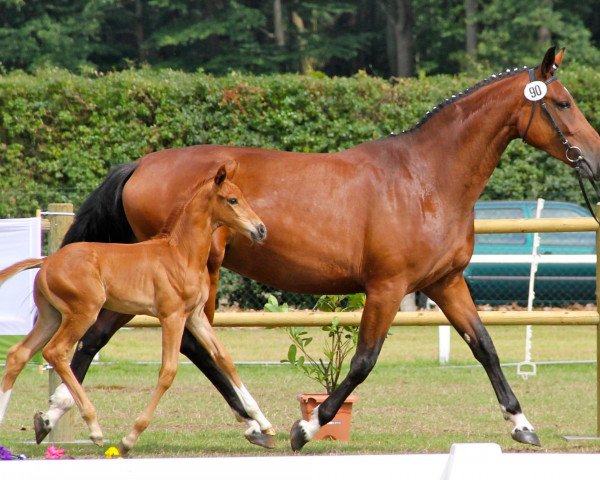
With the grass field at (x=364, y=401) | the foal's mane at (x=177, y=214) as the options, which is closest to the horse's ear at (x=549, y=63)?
the foal's mane at (x=177, y=214)

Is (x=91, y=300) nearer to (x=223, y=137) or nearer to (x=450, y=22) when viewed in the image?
(x=223, y=137)

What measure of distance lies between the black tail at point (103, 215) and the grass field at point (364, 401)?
124cm

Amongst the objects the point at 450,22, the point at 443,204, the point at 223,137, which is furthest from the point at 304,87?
the point at 450,22

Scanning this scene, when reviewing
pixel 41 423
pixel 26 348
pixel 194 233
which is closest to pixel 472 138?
pixel 194 233

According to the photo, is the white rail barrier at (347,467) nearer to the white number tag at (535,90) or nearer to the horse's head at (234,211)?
the horse's head at (234,211)

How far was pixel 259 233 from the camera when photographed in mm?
5738

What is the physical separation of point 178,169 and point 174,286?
931mm

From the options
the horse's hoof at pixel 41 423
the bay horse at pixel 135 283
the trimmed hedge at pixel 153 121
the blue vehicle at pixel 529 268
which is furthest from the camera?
the trimmed hedge at pixel 153 121

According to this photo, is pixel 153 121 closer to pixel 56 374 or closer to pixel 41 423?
pixel 56 374

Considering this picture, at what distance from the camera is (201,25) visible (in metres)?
25.6

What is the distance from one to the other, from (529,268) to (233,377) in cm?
967

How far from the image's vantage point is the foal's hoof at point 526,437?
251 inches

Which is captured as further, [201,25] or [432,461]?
[201,25]

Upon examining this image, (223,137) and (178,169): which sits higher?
(178,169)
